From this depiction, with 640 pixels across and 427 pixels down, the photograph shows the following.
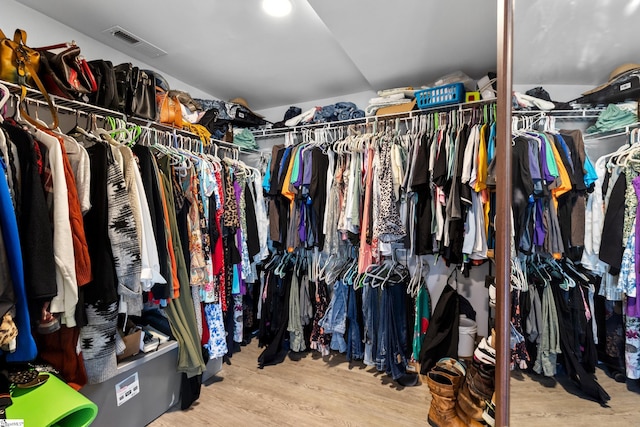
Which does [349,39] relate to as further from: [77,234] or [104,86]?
[77,234]

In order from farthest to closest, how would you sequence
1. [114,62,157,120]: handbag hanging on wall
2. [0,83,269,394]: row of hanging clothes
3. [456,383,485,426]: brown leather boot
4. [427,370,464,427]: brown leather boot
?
[114,62,157,120]: handbag hanging on wall, [427,370,464,427]: brown leather boot, [456,383,485,426]: brown leather boot, [0,83,269,394]: row of hanging clothes

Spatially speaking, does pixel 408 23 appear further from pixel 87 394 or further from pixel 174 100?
pixel 87 394

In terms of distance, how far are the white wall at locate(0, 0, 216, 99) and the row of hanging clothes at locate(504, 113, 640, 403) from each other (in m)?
2.53

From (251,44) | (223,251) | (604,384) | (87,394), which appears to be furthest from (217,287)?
(604,384)

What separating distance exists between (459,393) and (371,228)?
1091 mm

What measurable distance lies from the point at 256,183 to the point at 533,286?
2.03 m

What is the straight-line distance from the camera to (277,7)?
1.63 metres

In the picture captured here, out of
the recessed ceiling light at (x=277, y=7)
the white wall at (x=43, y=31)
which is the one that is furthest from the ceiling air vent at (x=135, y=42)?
the recessed ceiling light at (x=277, y=7)

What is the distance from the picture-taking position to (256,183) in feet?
8.03

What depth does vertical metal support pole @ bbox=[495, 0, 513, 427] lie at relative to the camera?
29.1 inches

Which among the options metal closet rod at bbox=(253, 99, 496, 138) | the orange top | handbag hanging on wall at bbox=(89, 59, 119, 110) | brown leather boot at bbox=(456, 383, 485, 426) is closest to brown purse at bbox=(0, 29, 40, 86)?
handbag hanging on wall at bbox=(89, 59, 119, 110)

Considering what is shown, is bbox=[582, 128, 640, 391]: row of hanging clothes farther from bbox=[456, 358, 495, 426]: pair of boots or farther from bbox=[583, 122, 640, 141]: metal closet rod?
bbox=[456, 358, 495, 426]: pair of boots

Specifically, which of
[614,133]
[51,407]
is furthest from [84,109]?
[614,133]

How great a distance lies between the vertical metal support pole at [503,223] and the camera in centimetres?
74
